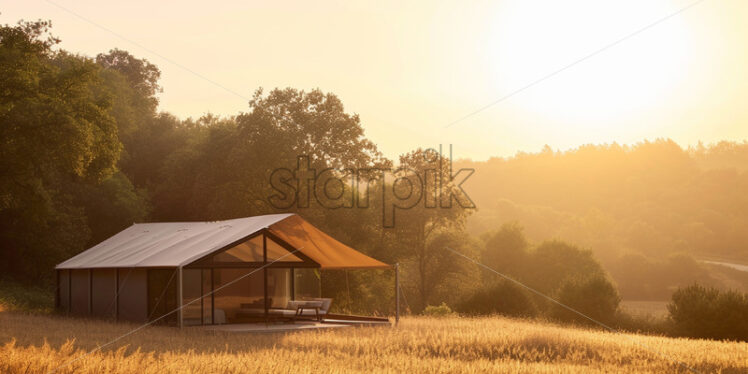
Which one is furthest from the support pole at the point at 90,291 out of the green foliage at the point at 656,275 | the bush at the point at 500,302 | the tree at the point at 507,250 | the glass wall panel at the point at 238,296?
the green foliage at the point at 656,275

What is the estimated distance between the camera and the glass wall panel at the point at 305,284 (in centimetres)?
2689

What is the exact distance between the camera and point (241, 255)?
22609 millimetres

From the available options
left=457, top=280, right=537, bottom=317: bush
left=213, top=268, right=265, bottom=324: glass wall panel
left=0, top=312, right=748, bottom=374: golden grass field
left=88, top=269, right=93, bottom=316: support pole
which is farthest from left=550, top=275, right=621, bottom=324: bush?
left=88, top=269, right=93, bottom=316: support pole

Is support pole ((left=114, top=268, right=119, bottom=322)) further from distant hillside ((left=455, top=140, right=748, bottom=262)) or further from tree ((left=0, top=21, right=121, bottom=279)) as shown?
distant hillside ((left=455, top=140, right=748, bottom=262))

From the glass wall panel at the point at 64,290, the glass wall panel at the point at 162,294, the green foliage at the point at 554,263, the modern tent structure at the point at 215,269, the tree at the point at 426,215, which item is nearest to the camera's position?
the modern tent structure at the point at 215,269

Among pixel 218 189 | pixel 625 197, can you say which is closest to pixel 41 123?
pixel 218 189

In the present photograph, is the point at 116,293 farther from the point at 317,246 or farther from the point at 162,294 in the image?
the point at 317,246

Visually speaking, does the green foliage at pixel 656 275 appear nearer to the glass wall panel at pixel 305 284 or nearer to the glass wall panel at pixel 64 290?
the glass wall panel at pixel 305 284

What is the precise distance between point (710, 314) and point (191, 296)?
1971 centimetres

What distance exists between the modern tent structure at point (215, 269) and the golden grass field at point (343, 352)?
235cm

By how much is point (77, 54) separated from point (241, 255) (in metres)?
33.5

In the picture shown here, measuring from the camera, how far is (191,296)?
72.7 feet

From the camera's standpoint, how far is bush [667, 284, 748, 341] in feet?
97.9

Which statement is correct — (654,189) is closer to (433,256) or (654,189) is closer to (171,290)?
(433,256)
